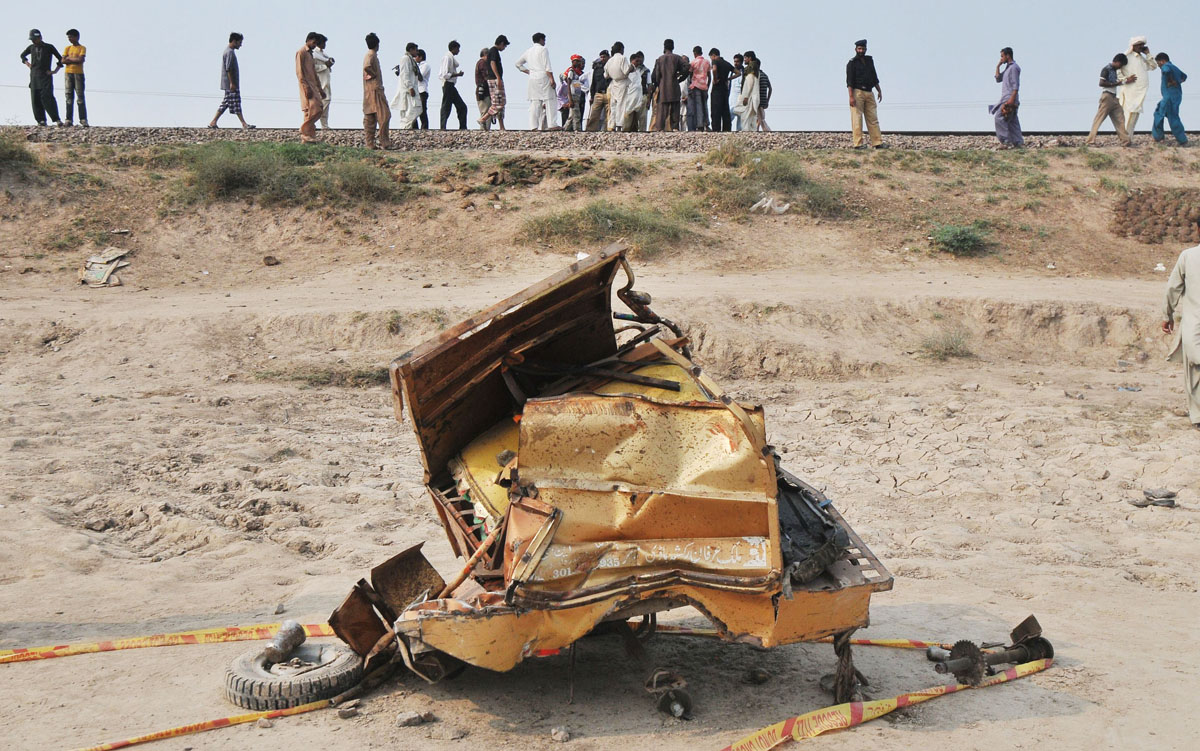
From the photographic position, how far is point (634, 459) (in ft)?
14.4

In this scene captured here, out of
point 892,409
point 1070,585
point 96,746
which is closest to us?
point 96,746

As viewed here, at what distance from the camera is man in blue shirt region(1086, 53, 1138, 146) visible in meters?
19.3

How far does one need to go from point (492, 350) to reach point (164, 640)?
2.40 meters

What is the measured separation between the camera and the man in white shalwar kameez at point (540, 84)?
66.4 ft

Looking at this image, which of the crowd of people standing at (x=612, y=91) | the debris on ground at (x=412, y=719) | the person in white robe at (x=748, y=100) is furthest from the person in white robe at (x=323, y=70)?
the debris on ground at (x=412, y=719)

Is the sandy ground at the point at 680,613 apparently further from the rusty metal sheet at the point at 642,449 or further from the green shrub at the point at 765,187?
the green shrub at the point at 765,187

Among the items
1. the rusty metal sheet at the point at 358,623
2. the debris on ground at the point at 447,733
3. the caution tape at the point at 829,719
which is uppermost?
the rusty metal sheet at the point at 358,623

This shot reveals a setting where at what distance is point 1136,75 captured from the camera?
19.1 metres

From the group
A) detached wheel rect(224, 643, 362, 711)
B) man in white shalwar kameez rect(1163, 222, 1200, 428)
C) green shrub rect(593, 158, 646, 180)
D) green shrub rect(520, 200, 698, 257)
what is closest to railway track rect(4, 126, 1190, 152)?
green shrub rect(593, 158, 646, 180)

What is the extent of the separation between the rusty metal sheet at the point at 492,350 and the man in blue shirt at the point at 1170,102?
58.4 feet

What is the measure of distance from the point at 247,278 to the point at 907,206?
10.3 metres

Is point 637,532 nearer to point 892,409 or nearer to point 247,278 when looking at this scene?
point 892,409

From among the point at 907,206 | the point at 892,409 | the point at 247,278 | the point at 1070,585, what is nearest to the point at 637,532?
the point at 1070,585

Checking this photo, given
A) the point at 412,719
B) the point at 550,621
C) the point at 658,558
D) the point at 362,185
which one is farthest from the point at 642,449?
the point at 362,185
